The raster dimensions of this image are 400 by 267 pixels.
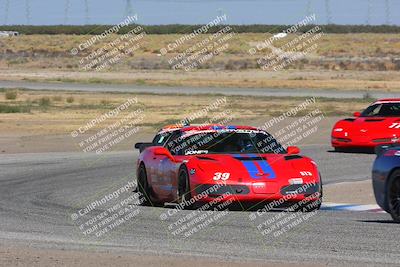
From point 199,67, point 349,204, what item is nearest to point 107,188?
point 349,204

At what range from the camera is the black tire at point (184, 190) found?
14802 mm

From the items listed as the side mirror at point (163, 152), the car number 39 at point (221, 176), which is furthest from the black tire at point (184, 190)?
the side mirror at point (163, 152)

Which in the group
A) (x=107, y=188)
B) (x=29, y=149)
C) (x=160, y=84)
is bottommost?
(x=160, y=84)

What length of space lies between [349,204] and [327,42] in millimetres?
110968

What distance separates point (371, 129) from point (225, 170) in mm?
11653

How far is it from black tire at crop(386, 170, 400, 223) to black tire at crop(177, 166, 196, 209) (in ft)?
10.0

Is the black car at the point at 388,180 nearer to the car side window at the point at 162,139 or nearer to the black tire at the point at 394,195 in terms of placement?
the black tire at the point at 394,195

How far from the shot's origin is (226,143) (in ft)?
52.4

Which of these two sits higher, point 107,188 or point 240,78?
point 107,188

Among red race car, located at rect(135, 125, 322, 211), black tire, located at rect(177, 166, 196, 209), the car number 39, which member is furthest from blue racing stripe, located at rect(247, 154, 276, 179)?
black tire, located at rect(177, 166, 196, 209)

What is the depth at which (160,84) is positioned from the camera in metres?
64.4

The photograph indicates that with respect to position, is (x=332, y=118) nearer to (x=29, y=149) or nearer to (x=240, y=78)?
(x=29, y=149)

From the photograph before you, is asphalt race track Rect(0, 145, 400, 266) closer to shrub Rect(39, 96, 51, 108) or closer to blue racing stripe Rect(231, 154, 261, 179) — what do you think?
blue racing stripe Rect(231, 154, 261, 179)

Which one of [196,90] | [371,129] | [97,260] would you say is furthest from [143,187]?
[196,90]
